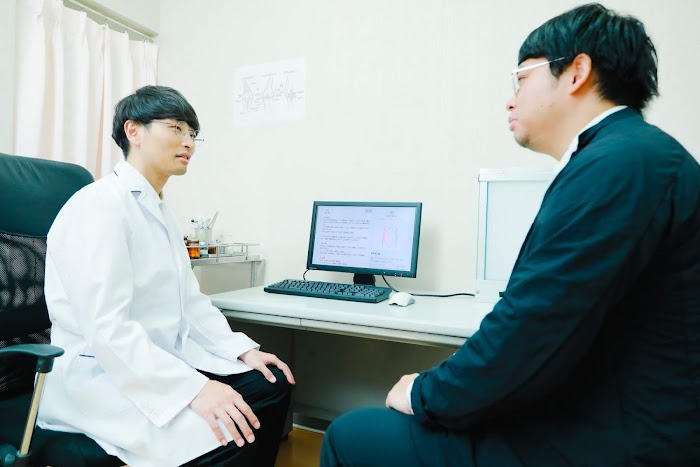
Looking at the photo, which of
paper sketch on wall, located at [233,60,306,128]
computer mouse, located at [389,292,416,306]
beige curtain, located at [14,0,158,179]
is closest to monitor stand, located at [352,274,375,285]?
computer mouse, located at [389,292,416,306]

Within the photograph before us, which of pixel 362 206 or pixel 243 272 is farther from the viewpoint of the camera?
pixel 243 272

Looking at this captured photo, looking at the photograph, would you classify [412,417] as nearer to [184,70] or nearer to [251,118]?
[251,118]

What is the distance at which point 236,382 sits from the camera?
1268mm

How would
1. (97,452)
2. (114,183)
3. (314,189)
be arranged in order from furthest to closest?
1. (314,189)
2. (114,183)
3. (97,452)

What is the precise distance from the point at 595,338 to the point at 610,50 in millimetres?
527

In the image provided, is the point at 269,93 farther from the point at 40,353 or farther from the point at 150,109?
the point at 40,353

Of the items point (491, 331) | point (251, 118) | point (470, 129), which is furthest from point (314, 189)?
point (491, 331)

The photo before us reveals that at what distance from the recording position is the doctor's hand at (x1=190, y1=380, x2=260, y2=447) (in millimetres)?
1022

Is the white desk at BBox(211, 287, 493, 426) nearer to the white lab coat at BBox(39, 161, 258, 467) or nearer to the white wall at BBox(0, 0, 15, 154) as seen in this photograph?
the white lab coat at BBox(39, 161, 258, 467)

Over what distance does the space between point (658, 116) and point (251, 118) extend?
5.73ft

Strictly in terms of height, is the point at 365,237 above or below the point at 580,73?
below

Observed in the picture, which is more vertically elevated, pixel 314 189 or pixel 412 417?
pixel 314 189

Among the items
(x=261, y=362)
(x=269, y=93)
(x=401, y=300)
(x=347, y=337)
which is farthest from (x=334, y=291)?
(x=269, y=93)

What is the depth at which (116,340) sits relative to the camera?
1008 millimetres
